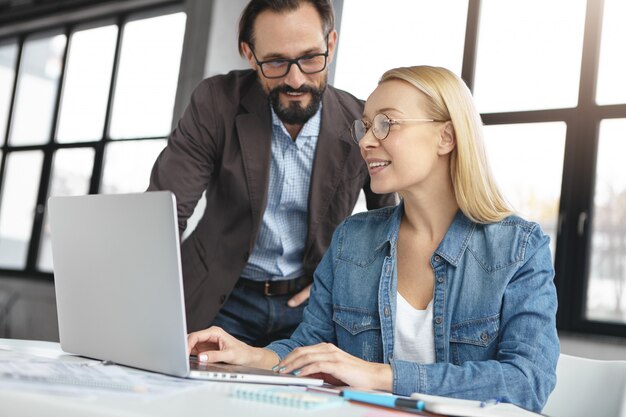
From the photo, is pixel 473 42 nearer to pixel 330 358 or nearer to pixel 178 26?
pixel 178 26

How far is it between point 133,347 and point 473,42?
10.6 feet

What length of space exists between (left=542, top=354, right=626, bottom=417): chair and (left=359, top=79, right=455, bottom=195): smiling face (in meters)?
0.49

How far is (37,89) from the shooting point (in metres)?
6.46

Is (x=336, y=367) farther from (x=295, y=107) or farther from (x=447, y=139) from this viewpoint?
(x=295, y=107)

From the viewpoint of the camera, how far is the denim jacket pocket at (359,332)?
1.54 metres

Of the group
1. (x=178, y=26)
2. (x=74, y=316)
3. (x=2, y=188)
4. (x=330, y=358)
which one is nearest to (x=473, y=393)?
(x=330, y=358)

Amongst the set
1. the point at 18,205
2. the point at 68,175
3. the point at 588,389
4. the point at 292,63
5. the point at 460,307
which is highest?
the point at 292,63

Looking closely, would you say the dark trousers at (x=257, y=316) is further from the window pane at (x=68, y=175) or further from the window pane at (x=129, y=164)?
the window pane at (x=68, y=175)

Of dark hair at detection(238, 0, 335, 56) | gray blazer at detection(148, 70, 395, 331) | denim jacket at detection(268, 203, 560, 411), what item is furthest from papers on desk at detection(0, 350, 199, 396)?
dark hair at detection(238, 0, 335, 56)

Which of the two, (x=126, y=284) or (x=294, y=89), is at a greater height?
(x=294, y=89)

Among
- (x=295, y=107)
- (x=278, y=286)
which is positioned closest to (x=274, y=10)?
(x=295, y=107)

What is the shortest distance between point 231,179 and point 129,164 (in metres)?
3.68

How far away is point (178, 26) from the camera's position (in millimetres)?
5453

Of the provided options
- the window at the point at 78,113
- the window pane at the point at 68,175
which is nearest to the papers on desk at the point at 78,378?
the window at the point at 78,113
